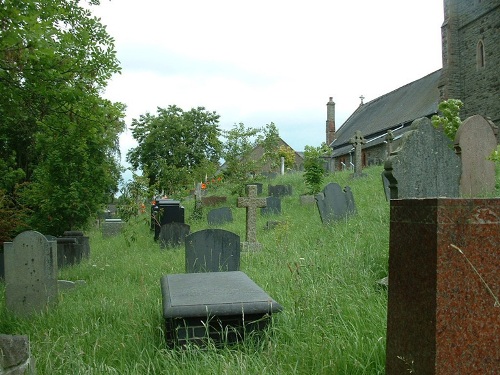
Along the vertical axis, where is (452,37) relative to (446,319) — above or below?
above

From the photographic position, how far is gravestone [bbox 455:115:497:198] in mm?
10148

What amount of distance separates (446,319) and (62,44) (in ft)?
23.4

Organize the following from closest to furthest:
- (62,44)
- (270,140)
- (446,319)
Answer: (446,319) → (62,44) → (270,140)

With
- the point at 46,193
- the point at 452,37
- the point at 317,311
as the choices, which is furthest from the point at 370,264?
the point at 452,37

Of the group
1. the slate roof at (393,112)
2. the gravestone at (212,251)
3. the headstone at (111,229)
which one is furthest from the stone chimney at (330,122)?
the gravestone at (212,251)

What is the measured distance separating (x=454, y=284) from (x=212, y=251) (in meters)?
4.88

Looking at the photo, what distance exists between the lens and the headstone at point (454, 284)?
2268 millimetres

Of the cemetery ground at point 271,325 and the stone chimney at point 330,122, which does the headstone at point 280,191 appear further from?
the stone chimney at point 330,122

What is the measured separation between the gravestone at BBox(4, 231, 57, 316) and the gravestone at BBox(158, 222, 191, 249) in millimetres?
4718

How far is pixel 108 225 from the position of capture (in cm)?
2028

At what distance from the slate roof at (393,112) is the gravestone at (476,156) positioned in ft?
74.4

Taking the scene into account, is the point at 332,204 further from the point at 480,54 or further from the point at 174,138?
the point at 174,138

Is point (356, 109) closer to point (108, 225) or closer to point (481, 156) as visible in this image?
point (108, 225)

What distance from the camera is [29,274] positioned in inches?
267
